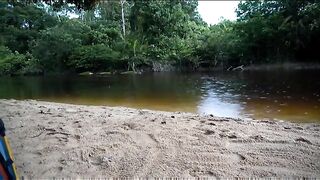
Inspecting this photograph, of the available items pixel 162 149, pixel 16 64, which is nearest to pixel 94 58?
pixel 16 64

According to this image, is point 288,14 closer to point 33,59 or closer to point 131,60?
point 131,60

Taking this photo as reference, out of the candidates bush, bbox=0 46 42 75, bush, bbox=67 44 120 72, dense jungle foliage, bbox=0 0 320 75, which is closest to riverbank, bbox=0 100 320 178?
dense jungle foliage, bbox=0 0 320 75

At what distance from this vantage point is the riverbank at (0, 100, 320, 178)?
128 inches

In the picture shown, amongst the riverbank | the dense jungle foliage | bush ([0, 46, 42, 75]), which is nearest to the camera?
the riverbank

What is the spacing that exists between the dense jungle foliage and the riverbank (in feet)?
66.4

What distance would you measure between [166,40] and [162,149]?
2619 centimetres

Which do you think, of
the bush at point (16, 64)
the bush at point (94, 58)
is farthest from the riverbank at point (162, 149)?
the bush at point (16, 64)

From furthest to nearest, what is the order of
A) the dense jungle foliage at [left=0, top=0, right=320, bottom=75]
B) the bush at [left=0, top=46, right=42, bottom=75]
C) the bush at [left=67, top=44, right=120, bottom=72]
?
the bush at [left=0, top=46, right=42, bottom=75]
the bush at [left=67, top=44, right=120, bottom=72]
the dense jungle foliage at [left=0, top=0, right=320, bottom=75]

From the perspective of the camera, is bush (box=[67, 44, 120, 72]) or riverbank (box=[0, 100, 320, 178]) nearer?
riverbank (box=[0, 100, 320, 178])

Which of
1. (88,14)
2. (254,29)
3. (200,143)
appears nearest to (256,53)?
(254,29)

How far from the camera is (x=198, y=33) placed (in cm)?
3134

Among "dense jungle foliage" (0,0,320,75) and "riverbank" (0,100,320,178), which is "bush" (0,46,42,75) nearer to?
"dense jungle foliage" (0,0,320,75)

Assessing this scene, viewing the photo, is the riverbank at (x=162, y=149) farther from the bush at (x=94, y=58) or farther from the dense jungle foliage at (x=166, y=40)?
the bush at (x=94, y=58)

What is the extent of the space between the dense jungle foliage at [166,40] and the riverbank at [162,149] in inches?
797
